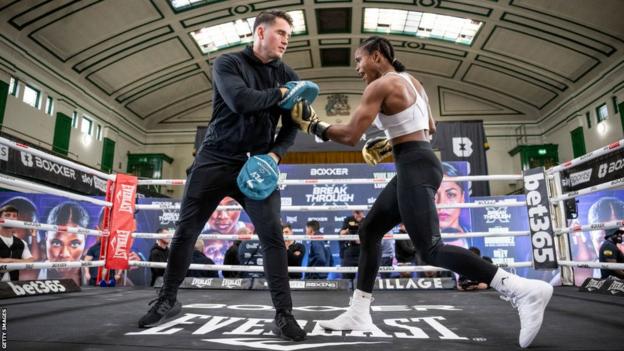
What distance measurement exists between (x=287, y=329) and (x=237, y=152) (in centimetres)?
74

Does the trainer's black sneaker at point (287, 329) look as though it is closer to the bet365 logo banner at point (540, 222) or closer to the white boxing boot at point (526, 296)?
the white boxing boot at point (526, 296)

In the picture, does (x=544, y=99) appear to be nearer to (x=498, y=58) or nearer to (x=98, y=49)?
(x=498, y=58)

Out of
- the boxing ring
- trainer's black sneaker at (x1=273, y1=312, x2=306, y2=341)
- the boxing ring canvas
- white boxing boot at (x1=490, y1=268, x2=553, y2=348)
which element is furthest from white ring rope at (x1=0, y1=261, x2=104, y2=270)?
white boxing boot at (x1=490, y1=268, x2=553, y2=348)

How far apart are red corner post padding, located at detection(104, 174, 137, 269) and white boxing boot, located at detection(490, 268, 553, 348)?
115 inches

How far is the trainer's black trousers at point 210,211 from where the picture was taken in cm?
156

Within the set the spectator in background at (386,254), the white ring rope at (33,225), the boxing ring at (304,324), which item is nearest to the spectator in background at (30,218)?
the white ring rope at (33,225)

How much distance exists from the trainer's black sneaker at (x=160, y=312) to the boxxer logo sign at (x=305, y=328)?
34 mm

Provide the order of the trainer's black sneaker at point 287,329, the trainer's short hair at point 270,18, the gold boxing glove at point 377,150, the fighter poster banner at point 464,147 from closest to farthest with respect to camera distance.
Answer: the trainer's black sneaker at point 287,329
the trainer's short hair at point 270,18
the gold boxing glove at point 377,150
the fighter poster banner at point 464,147

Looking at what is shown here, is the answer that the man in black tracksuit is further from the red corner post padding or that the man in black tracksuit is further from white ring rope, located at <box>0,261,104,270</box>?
the red corner post padding

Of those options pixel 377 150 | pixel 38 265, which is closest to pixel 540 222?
pixel 377 150

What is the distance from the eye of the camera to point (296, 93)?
157 centimetres

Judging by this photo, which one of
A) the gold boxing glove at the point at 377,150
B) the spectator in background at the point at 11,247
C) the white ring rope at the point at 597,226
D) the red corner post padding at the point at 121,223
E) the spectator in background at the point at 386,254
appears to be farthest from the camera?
the spectator in background at the point at 386,254

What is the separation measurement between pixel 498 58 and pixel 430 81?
2.72m

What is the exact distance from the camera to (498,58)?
12391 millimetres
